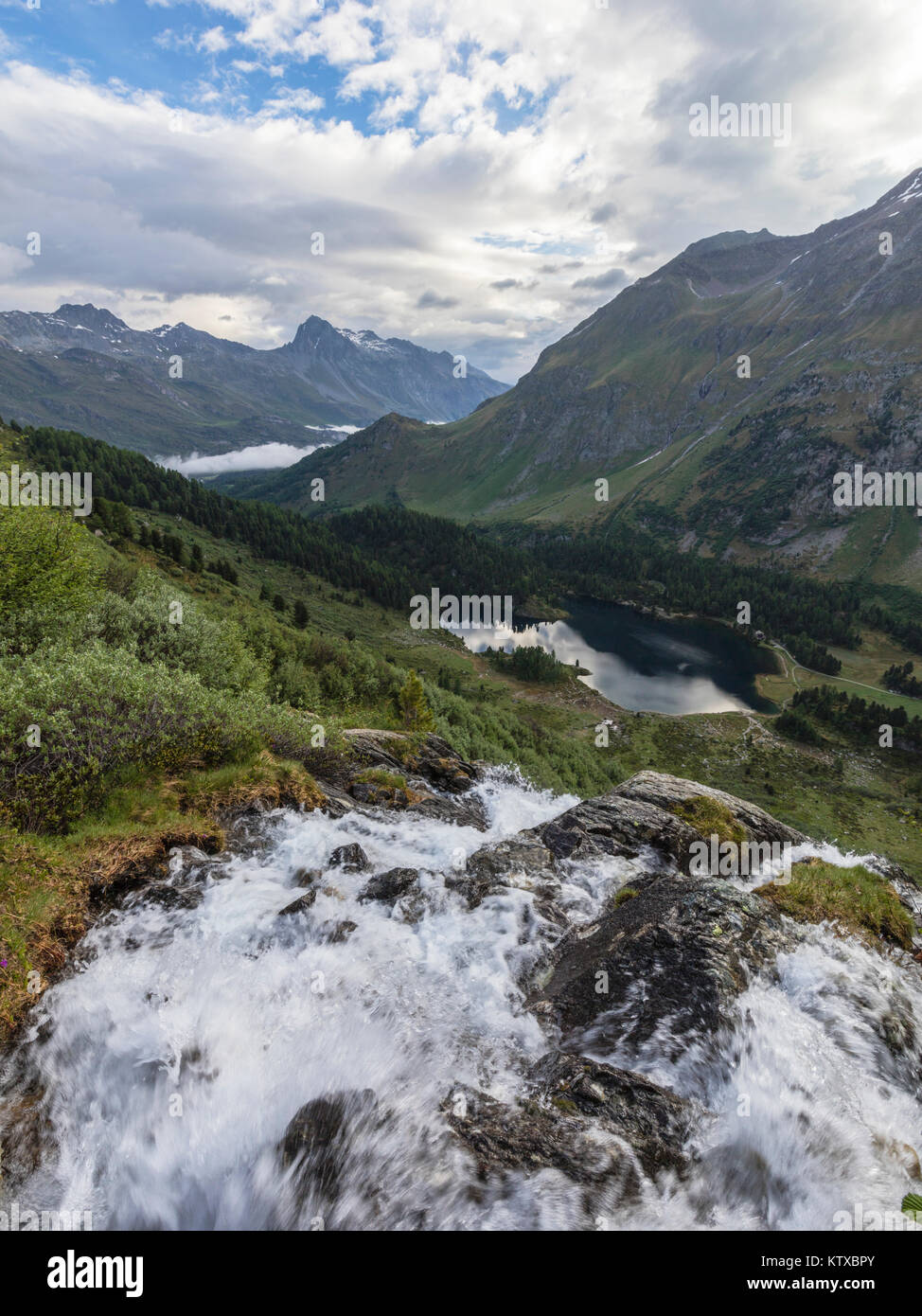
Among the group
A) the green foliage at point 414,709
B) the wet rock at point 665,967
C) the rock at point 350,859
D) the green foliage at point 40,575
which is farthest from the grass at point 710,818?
the green foliage at point 40,575

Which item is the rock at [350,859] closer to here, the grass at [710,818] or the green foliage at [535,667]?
the grass at [710,818]

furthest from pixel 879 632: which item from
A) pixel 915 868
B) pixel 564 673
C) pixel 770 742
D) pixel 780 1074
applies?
pixel 780 1074

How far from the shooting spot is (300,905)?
13.1 m

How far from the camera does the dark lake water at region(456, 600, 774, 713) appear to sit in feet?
408

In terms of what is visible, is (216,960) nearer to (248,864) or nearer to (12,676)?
(248,864)

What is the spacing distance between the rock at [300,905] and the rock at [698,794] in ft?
48.9

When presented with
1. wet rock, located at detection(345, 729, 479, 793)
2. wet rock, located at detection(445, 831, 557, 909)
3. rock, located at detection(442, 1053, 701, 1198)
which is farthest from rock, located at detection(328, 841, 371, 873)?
wet rock, located at detection(345, 729, 479, 793)

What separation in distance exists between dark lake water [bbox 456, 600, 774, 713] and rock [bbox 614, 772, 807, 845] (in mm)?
95313

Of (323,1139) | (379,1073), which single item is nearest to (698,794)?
(379,1073)

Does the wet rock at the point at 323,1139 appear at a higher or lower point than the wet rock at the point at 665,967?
lower

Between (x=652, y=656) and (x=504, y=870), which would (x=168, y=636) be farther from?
(x=652, y=656)

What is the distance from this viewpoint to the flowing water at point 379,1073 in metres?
7.88

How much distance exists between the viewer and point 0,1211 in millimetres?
7383

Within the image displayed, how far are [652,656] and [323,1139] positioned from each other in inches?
6201
